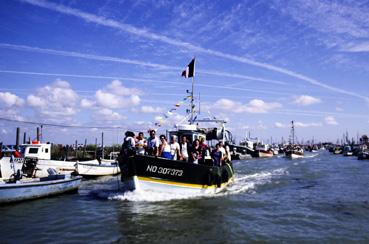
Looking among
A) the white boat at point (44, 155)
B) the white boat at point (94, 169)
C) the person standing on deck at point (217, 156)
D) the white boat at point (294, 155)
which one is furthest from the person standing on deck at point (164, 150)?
the white boat at point (294, 155)

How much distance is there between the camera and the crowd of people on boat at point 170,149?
49.3 ft

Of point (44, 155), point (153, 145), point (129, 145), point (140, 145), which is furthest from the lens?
point (44, 155)

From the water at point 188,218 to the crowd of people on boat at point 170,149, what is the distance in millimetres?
1732

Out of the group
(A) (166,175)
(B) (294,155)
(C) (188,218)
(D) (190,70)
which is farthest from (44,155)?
(B) (294,155)

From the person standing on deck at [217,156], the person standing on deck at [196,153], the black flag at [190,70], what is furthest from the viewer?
the black flag at [190,70]

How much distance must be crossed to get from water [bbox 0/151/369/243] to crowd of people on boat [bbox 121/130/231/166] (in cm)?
173

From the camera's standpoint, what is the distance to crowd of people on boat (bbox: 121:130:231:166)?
15.0 meters

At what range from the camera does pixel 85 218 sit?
11891 mm

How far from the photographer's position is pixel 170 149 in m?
15.4

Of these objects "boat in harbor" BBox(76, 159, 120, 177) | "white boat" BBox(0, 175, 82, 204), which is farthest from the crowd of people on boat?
"boat in harbor" BBox(76, 159, 120, 177)

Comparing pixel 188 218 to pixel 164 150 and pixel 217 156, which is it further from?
pixel 217 156

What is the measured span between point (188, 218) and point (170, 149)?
4301 millimetres

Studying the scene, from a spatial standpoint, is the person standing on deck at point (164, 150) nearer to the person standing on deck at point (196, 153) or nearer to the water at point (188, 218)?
the person standing on deck at point (196, 153)

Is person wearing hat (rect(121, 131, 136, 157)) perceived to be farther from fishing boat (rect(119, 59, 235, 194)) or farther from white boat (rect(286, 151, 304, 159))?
white boat (rect(286, 151, 304, 159))
